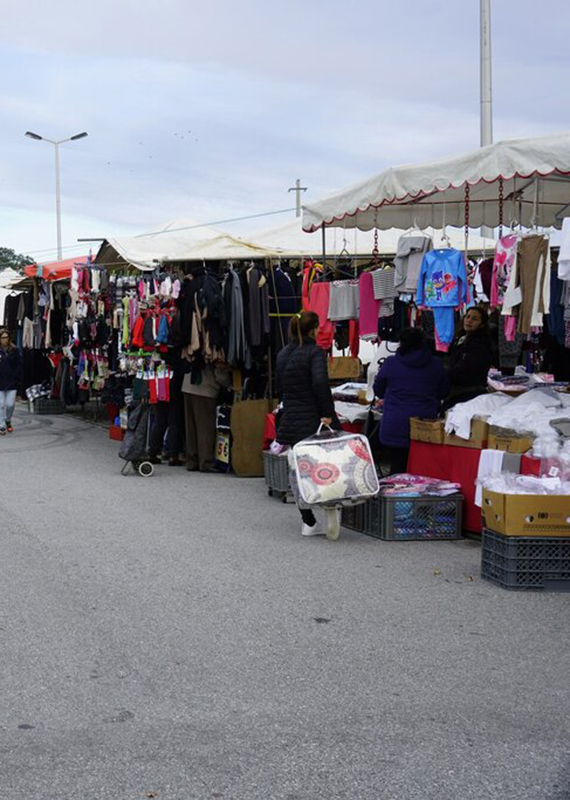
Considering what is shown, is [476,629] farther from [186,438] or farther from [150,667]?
[186,438]

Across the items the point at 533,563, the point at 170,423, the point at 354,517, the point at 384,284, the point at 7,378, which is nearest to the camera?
the point at 533,563

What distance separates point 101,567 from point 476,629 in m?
3.11

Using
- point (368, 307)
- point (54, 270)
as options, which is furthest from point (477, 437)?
point (54, 270)

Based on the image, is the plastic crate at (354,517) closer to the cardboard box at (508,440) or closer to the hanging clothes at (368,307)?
the cardboard box at (508,440)

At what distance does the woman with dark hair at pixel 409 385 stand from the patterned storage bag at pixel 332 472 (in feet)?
4.61

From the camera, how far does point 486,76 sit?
56.4ft

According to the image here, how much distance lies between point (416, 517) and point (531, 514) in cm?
196

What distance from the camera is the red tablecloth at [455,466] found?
946 centimetres

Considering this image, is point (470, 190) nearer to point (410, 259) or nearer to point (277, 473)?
point (410, 259)

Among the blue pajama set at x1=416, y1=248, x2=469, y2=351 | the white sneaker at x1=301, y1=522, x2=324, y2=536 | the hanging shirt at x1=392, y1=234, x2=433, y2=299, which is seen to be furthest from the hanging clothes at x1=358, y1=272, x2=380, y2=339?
the white sneaker at x1=301, y1=522, x2=324, y2=536

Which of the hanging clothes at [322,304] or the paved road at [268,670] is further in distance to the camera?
the hanging clothes at [322,304]

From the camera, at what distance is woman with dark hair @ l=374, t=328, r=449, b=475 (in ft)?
33.9

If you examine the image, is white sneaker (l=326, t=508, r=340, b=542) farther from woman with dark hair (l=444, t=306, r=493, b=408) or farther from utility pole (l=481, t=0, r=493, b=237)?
utility pole (l=481, t=0, r=493, b=237)

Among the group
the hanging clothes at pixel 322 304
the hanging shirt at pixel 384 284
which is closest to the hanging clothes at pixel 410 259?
the hanging shirt at pixel 384 284
